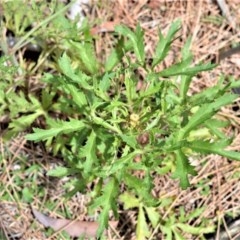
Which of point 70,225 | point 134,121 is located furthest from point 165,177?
point 134,121

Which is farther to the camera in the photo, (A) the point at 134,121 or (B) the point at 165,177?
(B) the point at 165,177

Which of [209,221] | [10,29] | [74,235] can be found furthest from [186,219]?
[10,29]

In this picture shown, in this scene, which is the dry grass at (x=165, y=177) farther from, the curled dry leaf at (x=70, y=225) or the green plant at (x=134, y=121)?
the green plant at (x=134, y=121)

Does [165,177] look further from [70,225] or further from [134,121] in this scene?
[134,121]

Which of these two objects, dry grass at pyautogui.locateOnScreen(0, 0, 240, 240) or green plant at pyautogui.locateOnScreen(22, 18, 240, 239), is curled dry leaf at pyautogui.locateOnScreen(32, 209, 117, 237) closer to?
dry grass at pyautogui.locateOnScreen(0, 0, 240, 240)

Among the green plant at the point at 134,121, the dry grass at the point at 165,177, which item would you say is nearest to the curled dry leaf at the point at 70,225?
the dry grass at the point at 165,177

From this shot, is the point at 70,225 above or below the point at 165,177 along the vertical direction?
below
